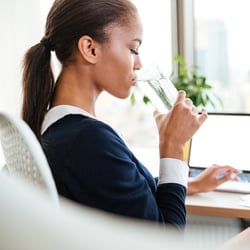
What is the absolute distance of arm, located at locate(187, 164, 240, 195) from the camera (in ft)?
4.35

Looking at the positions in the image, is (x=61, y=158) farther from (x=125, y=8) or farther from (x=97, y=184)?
(x=125, y=8)

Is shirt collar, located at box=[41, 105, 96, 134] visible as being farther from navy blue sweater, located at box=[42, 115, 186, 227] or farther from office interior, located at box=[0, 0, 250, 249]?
office interior, located at box=[0, 0, 250, 249]

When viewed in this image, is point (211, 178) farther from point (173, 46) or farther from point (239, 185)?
point (173, 46)

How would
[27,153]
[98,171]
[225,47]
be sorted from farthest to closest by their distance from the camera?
[225,47]
[98,171]
[27,153]

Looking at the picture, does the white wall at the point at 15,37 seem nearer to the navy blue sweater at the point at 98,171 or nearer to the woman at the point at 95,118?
the woman at the point at 95,118

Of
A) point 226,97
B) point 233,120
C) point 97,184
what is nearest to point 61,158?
point 97,184

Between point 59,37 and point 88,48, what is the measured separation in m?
0.08

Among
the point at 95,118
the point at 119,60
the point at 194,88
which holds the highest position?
→ the point at 194,88

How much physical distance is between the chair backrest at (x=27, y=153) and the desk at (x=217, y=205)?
74cm

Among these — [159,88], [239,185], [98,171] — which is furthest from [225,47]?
[98,171]

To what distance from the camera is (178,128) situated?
1033 mm

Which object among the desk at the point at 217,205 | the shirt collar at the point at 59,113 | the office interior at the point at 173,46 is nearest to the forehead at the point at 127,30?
the shirt collar at the point at 59,113

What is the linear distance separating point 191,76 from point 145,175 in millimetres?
1204

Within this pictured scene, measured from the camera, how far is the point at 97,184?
2.83 feet
